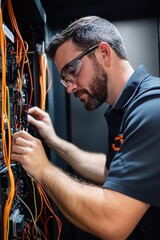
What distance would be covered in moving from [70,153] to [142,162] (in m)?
0.84

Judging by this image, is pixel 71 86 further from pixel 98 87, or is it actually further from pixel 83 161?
pixel 83 161

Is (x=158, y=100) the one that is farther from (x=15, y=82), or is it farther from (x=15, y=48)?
(x=15, y=48)

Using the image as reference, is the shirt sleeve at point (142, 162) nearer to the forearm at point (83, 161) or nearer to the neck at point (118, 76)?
the neck at point (118, 76)

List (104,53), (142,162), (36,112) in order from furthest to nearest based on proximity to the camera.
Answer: (36,112), (104,53), (142,162)

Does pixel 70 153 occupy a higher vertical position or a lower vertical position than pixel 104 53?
lower

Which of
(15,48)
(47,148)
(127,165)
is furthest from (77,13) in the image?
(127,165)

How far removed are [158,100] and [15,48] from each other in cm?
81

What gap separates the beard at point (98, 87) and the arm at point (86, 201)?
0.34 meters

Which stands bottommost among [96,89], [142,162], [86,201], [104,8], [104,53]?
[86,201]

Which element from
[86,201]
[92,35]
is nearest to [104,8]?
[92,35]

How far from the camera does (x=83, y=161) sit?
1555 mm

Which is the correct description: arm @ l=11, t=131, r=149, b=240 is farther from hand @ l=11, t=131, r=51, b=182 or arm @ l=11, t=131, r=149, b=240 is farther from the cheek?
the cheek

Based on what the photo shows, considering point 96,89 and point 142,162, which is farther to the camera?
point 96,89

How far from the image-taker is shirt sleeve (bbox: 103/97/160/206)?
2.48 feet
